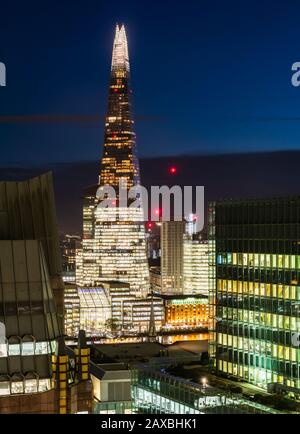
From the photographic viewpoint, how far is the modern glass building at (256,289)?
47.8 m

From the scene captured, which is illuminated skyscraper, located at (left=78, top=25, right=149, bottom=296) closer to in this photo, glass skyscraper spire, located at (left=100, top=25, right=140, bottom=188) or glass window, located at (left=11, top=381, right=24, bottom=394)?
glass skyscraper spire, located at (left=100, top=25, right=140, bottom=188)

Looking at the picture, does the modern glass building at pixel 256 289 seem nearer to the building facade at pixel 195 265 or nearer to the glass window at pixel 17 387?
the glass window at pixel 17 387

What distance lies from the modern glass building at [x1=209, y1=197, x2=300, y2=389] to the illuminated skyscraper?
431ft

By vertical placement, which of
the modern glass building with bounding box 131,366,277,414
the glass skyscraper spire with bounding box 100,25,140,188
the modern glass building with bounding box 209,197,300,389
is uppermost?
the glass skyscraper spire with bounding box 100,25,140,188

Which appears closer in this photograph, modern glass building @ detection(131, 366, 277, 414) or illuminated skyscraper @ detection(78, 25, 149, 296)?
modern glass building @ detection(131, 366, 277, 414)

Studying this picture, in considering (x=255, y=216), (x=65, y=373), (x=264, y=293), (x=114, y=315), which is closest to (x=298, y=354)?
(x=264, y=293)

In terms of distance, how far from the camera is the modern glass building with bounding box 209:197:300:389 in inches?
1882

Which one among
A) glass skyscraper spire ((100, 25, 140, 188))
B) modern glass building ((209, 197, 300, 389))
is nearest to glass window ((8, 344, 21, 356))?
modern glass building ((209, 197, 300, 389))

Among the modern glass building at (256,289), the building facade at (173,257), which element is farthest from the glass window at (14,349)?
the building facade at (173,257)

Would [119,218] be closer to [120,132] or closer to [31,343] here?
[120,132]

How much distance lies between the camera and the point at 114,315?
14425 centimetres

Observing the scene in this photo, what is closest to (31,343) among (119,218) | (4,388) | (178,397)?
(4,388)

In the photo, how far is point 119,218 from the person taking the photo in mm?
192125
